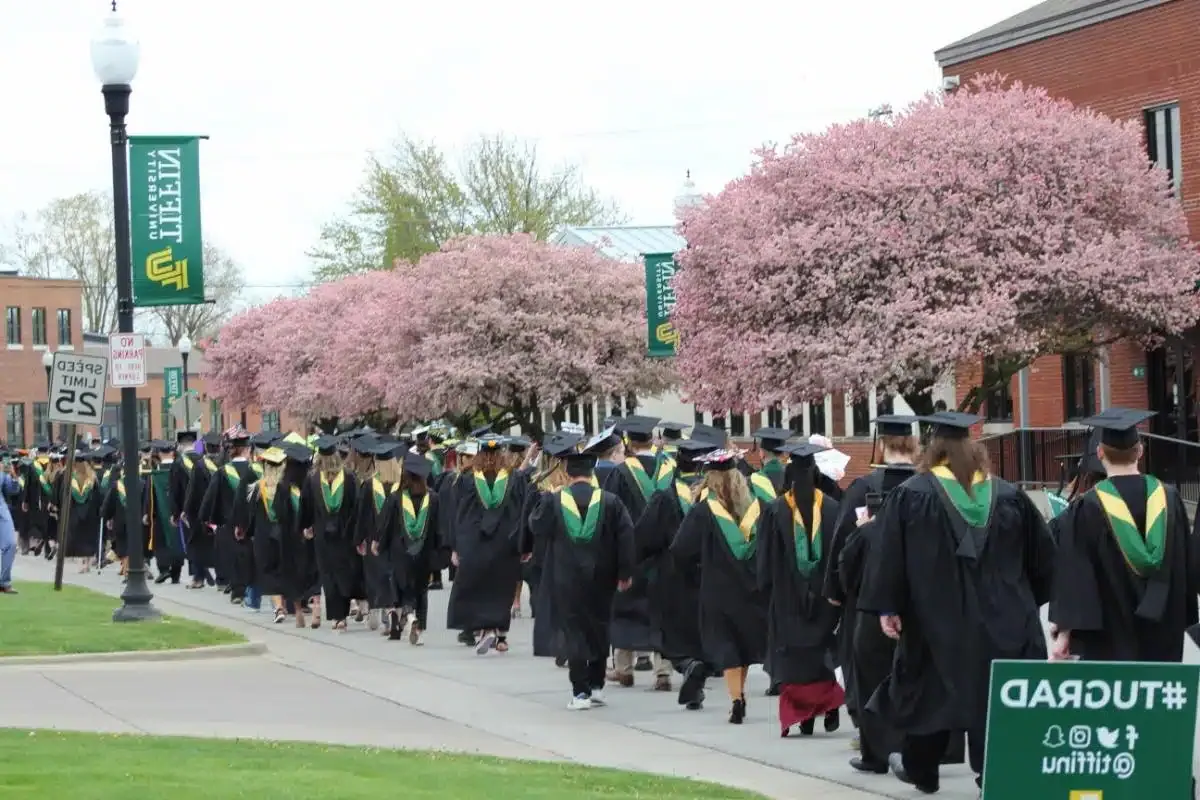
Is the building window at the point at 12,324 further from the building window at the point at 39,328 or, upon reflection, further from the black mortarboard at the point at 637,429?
the black mortarboard at the point at 637,429

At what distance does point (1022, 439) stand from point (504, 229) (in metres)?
32.6

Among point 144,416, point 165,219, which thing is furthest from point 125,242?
point 144,416

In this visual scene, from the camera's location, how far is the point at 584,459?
14609 millimetres

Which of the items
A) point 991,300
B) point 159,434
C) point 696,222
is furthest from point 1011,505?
point 159,434

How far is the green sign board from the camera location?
5926mm

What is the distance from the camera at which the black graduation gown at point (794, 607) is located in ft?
40.6

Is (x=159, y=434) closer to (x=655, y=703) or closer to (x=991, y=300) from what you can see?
(x=991, y=300)

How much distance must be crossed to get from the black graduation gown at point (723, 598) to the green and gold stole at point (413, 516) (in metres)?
5.92

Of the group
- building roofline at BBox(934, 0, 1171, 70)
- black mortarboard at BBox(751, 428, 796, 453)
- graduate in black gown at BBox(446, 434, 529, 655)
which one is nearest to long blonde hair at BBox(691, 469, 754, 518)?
black mortarboard at BBox(751, 428, 796, 453)

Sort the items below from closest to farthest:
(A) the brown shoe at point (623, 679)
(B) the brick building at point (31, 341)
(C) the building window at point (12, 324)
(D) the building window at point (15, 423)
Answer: (A) the brown shoe at point (623, 679) → (C) the building window at point (12, 324) → (B) the brick building at point (31, 341) → (D) the building window at point (15, 423)

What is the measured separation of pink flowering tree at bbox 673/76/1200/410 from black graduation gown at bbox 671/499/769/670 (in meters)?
19.4

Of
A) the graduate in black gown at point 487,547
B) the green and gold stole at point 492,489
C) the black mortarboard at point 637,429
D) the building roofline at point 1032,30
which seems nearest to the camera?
the black mortarboard at point 637,429

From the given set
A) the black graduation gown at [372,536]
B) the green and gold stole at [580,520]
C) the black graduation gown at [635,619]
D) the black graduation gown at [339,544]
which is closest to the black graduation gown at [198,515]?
the black graduation gown at [339,544]

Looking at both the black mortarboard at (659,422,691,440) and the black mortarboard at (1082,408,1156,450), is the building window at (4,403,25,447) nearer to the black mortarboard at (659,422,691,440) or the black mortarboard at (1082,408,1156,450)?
the black mortarboard at (659,422,691,440)
